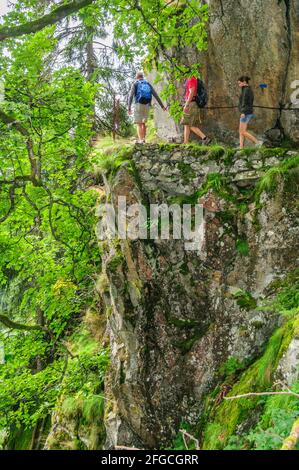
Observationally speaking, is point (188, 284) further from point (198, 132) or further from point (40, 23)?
A: point (40, 23)

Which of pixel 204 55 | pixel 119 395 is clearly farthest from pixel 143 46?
pixel 119 395

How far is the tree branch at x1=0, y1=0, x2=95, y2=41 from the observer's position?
532 centimetres

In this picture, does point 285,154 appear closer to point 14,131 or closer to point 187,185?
point 187,185

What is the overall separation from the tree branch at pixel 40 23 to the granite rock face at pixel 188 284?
2993 mm

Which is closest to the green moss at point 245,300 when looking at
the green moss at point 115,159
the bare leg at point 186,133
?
the green moss at point 115,159

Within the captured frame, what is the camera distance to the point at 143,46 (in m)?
7.52


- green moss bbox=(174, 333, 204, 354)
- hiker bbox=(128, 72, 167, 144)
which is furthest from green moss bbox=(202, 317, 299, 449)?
hiker bbox=(128, 72, 167, 144)

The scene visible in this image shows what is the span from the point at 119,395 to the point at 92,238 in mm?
4099

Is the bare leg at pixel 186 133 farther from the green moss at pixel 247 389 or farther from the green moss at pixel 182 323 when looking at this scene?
the green moss at pixel 247 389

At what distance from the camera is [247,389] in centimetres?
616

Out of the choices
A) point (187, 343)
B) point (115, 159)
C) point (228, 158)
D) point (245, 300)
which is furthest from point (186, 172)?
point (187, 343)

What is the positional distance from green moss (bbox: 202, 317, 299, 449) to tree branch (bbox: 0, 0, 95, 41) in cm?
536

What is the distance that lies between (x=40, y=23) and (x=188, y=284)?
191 inches

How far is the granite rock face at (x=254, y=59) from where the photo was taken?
9250mm
